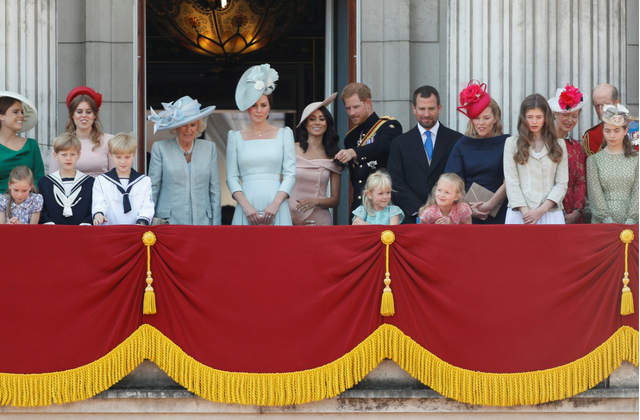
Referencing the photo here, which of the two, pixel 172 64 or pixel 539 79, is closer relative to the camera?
pixel 539 79

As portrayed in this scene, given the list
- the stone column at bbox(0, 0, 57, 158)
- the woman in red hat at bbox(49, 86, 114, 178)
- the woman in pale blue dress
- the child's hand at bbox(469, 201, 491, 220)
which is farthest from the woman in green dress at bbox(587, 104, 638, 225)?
the stone column at bbox(0, 0, 57, 158)

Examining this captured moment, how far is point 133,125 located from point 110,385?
325cm

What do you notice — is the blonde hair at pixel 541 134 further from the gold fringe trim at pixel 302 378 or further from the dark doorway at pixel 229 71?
the dark doorway at pixel 229 71

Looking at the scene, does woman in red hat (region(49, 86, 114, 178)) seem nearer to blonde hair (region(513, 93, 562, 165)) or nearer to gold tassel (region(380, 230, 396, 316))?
gold tassel (region(380, 230, 396, 316))

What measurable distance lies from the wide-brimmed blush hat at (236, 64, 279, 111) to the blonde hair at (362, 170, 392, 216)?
43.3 inches

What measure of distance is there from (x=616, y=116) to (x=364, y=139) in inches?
79.3

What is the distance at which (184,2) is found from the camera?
11.7m

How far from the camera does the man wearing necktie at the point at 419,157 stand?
22.4 ft

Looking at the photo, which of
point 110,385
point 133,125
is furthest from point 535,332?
point 133,125

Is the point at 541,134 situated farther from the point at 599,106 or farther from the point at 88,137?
the point at 88,137

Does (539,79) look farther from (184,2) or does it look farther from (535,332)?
(184,2)

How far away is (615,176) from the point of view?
→ 6.46 meters

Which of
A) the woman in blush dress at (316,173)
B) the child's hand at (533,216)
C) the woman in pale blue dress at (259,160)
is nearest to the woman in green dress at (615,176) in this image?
the child's hand at (533,216)

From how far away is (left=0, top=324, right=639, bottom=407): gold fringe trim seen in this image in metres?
5.64
